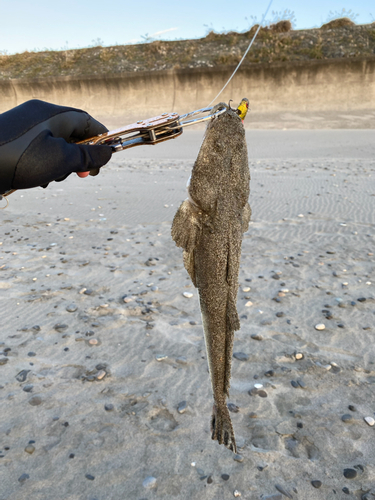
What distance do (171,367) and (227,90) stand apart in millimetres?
20589

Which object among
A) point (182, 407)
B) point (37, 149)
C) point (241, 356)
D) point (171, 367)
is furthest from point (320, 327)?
point (37, 149)

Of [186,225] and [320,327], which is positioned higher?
[186,225]

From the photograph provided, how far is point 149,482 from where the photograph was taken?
2.76 metres

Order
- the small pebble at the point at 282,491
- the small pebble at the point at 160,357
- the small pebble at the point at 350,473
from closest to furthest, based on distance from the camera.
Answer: the small pebble at the point at 282,491 < the small pebble at the point at 350,473 < the small pebble at the point at 160,357

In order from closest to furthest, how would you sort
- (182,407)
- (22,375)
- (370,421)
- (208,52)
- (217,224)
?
(217,224) < (370,421) < (182,407) < (22,375) < (208,52)

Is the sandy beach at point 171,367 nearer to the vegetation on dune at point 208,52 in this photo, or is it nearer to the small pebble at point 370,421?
the small pebble at point 370,421

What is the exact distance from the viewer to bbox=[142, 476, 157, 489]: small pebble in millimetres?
2732

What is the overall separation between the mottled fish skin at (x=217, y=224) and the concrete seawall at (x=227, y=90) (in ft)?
63.8

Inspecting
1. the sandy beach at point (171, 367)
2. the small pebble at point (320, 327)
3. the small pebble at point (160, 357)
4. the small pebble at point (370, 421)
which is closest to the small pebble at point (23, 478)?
the sandy beach at point (171, 367)

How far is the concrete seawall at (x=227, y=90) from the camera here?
64.5ft

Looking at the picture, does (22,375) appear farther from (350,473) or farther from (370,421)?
(370,421)

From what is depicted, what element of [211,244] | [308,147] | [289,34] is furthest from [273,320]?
[289,34]

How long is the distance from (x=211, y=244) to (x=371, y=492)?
2.15 metres

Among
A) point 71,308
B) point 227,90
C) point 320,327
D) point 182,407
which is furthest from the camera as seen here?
point 227,90
